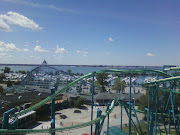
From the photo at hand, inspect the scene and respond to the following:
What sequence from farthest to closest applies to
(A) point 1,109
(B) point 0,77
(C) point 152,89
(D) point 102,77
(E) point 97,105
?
(B) point 0,77
(D) point 102,77
(E) point 97,105
(A) point 1,109
(C) point 152,89

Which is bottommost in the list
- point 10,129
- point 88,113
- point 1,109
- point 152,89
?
point 88,113

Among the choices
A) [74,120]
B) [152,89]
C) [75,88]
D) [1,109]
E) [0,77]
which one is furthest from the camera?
[0,77]

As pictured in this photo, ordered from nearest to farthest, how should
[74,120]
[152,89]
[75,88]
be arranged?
[152,89] → [74,120] → [75,88]

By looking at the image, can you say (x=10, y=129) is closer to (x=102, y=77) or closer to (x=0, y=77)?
(x=102, y=77)

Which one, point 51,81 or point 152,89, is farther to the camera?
point 51,81

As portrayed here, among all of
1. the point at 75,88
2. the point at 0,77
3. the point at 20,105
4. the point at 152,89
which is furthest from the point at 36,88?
the point at 152,89

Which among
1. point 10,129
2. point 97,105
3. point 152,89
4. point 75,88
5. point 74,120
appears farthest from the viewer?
point 75,88

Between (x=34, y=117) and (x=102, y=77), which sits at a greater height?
(x=102, y=77)

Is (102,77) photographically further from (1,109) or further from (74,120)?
(1,109)

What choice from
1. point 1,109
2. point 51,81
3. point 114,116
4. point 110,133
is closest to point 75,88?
point 51,81
